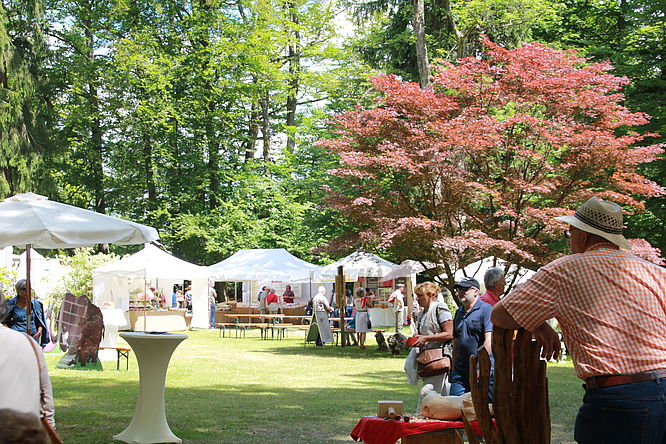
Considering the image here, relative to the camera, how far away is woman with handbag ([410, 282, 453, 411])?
699 cm

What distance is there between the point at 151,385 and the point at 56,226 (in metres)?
2.07

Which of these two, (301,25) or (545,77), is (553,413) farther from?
(301,25)

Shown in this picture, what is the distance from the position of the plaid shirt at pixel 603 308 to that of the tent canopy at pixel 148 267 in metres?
22.7

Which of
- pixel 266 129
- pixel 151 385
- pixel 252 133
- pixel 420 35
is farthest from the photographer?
pixel 252 133

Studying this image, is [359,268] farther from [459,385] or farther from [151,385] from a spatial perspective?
[459,385]

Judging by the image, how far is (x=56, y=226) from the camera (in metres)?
8.52

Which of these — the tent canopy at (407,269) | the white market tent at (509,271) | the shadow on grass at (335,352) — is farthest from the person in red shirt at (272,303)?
the shadow on grass at (335,352)

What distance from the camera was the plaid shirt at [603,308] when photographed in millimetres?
3254

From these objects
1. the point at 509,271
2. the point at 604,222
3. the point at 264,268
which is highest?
the point at 264,268

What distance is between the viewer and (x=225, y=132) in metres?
38.8

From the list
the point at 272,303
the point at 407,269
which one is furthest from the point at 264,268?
the point at 407,269

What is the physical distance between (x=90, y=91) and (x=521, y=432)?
36254 millimetres

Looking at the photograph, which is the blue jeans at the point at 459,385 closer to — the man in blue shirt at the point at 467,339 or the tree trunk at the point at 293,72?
the man in blue shirt at the point at 467,339

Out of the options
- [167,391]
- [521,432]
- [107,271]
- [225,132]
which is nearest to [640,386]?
[521,432]
